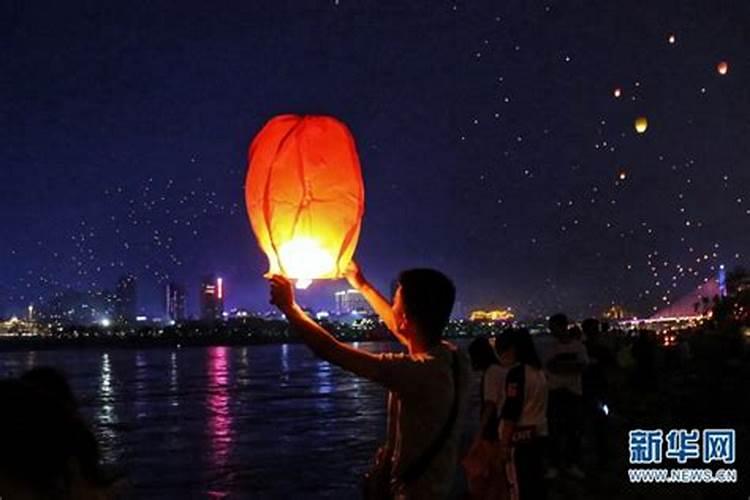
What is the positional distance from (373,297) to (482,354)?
3.53 metres

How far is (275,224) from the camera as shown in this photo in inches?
145

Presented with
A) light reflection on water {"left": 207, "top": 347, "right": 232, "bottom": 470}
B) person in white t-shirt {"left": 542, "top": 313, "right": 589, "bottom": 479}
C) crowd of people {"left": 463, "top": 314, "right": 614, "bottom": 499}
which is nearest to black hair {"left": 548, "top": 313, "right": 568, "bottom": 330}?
person in white t-shirt {"left": 542, "top": 313, "right": 589, "bottom": 479}

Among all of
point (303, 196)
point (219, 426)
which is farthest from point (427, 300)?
point (219, 426)

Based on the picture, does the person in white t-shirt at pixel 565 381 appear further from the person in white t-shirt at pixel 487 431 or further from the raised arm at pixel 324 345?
the raised arm at pixel 324 345

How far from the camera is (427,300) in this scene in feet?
12.3

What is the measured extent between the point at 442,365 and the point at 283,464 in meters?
12.3

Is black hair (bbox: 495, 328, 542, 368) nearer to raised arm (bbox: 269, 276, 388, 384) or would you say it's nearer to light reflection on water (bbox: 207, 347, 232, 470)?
raised arm (bbox: 269, 276, 388, 384)

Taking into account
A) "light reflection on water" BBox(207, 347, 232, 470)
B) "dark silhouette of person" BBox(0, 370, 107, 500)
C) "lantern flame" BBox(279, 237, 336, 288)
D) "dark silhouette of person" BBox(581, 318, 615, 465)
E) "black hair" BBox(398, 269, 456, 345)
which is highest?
"lantern flame" BBox(279, 237, 336, 288)

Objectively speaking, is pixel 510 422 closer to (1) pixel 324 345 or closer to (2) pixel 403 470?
(2) pixel 403 470

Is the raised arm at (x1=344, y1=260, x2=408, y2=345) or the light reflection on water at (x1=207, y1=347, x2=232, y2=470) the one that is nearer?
the raised arm at (x1=344, y1=260, x2=408, y2=345)

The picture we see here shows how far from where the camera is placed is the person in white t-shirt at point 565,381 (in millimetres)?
9531

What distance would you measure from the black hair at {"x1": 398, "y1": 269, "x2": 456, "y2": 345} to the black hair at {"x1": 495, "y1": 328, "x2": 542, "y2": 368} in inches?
117

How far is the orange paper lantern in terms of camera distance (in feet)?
12.0

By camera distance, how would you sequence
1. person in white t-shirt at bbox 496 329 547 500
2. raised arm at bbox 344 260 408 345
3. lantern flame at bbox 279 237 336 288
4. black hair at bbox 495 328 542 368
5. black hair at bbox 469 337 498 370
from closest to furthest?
lantern flame at bbox 279 237 336 288 → raised arm at bbox 344 260 408 345 → person in white t-shirt at bbox 496 329 547 500 → black hair at bbox 495 328 542 368 → black hair at bbox 469 337 498 370
